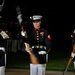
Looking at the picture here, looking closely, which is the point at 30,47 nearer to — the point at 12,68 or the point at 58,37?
the point at 12,68

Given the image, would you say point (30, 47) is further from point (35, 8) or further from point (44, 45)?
point (35, 8)

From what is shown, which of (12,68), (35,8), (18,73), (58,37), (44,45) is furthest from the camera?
(35,8)

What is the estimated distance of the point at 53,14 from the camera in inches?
1051

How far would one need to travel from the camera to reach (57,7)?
27.1 metres

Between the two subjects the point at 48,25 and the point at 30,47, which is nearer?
the point at 30,47

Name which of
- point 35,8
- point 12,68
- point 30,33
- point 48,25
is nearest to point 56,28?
point 48,25

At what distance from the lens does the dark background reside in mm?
24734

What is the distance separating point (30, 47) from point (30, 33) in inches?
13.1

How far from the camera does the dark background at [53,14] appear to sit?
24.7 meters

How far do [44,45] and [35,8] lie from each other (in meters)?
19.8

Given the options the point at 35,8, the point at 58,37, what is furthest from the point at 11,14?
the point at 58,37

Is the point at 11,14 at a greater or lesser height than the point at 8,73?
greater

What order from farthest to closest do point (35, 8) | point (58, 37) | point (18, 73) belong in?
point (35, 8)
point (58, 37)
point (18, 73)

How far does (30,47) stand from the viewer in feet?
22.4
